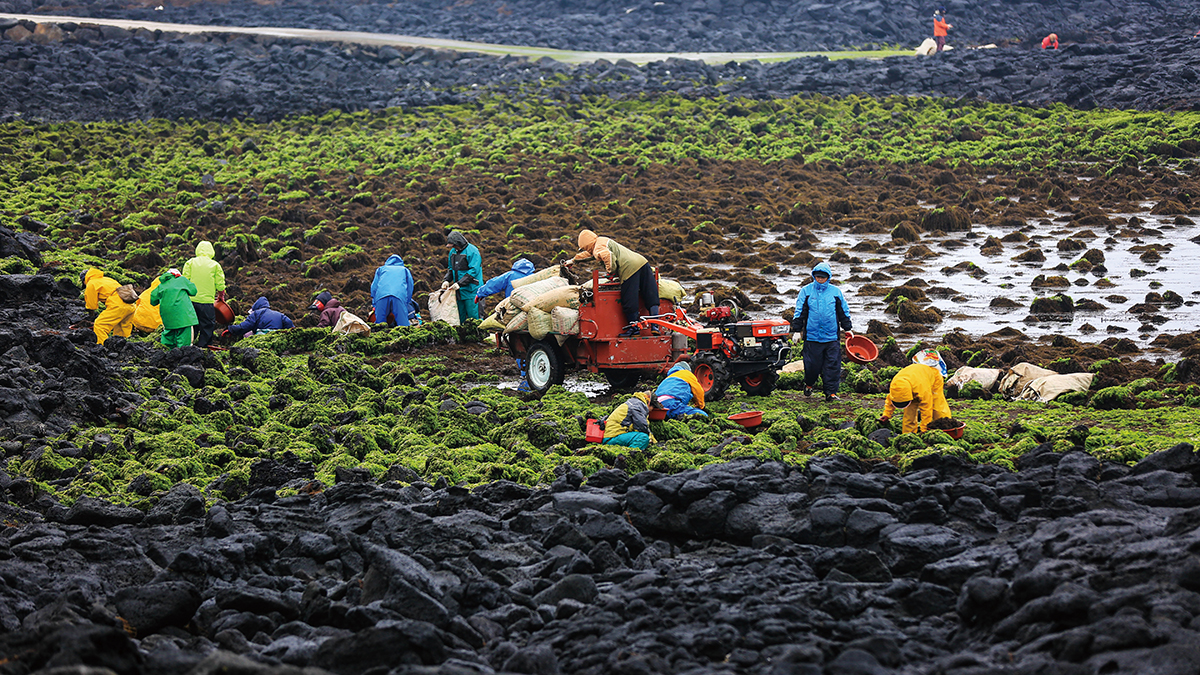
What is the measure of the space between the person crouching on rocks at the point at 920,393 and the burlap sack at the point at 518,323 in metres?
4.79

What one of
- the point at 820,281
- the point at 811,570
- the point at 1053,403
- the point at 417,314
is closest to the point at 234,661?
the point at 811,570

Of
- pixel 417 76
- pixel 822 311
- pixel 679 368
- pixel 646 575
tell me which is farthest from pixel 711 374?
pixel 417 76

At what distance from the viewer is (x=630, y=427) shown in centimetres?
1052

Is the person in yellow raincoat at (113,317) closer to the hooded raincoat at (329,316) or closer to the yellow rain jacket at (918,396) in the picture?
the hooded raincoat at (329,316)

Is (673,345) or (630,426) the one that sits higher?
(673,345)

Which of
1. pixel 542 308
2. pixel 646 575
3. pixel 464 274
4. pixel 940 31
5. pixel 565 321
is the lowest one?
pixel 646 575

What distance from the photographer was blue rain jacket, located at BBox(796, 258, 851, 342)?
1228 centimetres

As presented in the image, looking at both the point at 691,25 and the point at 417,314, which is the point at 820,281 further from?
the point at 691,25

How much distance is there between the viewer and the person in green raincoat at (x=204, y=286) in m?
15.8

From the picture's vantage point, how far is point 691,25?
5231 cm

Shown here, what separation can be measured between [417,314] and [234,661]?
1363 cm

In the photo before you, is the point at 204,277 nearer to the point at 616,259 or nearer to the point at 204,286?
the point at 204,286

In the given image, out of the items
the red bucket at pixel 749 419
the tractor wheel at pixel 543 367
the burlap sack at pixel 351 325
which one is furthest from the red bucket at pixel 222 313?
the red bucket at pixel 749 419

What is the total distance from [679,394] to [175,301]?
7.88 m
